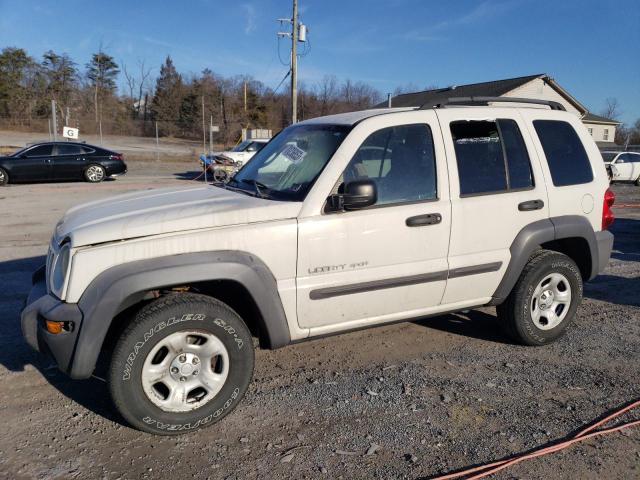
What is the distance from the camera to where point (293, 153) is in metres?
3.94

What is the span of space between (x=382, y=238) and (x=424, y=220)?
0.35 meters

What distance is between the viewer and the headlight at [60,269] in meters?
2.92

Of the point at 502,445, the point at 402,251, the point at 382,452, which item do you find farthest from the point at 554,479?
the point at 402,251

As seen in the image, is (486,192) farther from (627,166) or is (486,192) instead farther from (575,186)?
(627,166)

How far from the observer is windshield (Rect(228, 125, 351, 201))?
3.53 meters

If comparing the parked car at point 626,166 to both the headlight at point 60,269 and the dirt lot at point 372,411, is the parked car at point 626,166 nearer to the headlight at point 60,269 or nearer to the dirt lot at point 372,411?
the dirt lot at point 372,411

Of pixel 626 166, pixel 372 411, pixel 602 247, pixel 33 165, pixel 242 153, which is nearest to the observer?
pixel 372 411

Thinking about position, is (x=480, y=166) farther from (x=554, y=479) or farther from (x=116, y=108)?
(x=116, y=108)

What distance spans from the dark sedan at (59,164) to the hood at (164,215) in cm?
1647

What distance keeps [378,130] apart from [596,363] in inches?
99.7

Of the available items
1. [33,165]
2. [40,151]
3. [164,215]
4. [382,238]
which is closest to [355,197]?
[382,238]

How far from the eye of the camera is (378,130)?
3643mm

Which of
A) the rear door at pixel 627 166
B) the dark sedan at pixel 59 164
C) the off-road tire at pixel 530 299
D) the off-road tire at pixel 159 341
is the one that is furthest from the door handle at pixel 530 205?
the rear door at pixel 627 166

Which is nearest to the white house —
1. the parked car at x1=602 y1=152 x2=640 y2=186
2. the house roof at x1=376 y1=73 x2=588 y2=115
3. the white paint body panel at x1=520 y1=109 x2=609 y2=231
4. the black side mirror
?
the house roof at x1=376 y1=73 x2=588 y2=115
